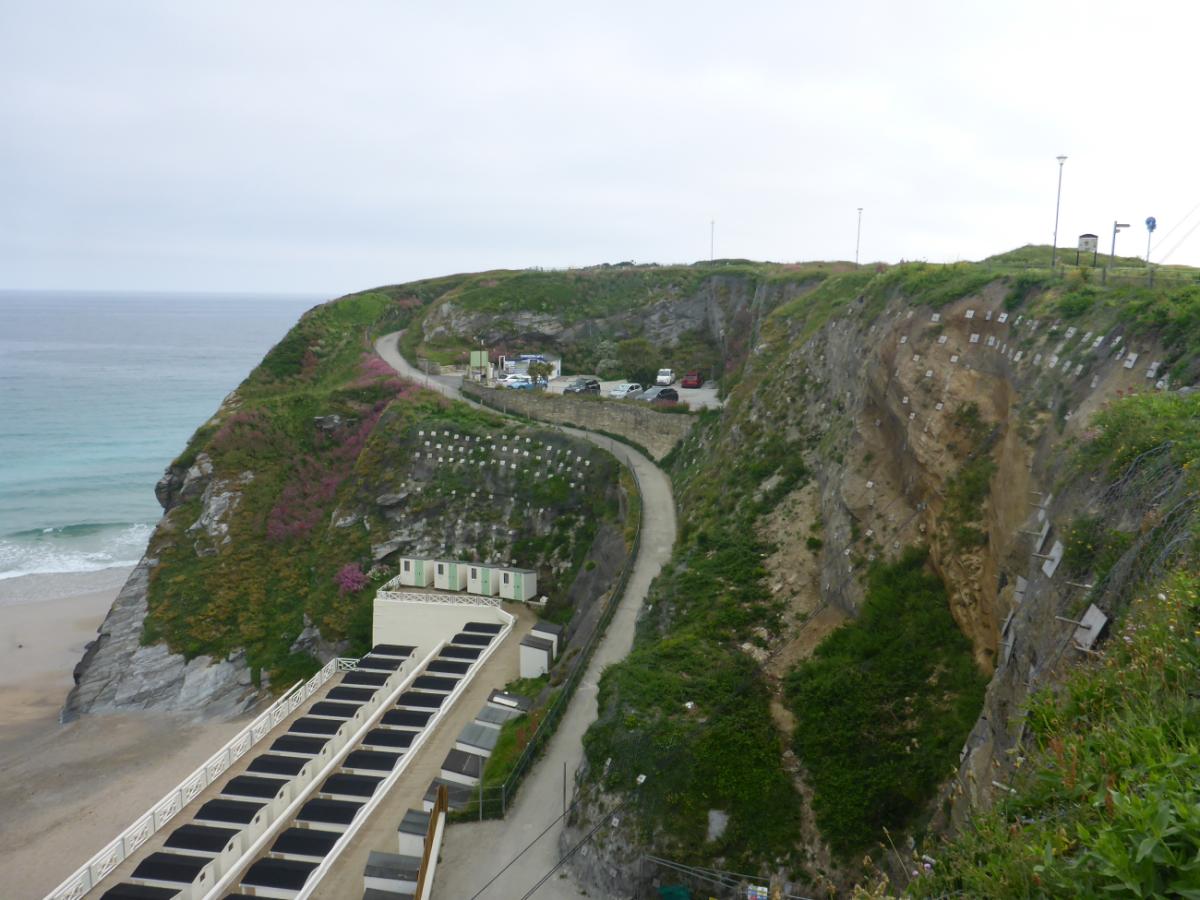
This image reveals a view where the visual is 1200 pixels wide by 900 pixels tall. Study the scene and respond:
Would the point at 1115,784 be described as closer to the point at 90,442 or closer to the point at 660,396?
the point at 660,396

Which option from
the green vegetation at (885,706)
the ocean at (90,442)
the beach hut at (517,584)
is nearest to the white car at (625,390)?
the beach hut at (517,584)

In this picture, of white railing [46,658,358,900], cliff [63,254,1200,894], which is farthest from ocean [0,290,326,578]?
white railing [46,658,358,900]

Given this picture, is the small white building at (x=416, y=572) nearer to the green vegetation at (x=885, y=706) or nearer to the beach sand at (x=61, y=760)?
the beach sand at (x=61, y=760)

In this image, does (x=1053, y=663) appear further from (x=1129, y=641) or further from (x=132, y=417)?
(x=132, y=417)

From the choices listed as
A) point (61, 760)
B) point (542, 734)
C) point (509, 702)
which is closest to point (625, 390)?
point (509, 702)

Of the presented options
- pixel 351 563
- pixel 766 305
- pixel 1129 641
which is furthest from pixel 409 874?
pixel 766 305

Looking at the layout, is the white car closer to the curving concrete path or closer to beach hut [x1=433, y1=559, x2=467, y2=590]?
beach hut [x1=433, y1=559, x2=467, y2=590]

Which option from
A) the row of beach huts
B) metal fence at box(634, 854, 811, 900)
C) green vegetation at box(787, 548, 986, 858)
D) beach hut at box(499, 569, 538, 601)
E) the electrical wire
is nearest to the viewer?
metal fence at box(634, 854, 811, 900)
